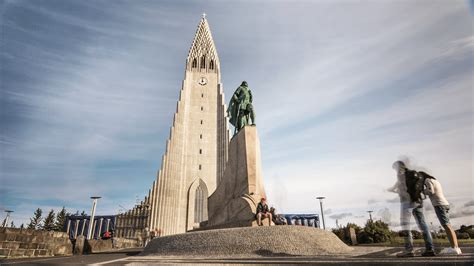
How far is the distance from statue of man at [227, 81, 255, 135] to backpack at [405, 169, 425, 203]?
766cm

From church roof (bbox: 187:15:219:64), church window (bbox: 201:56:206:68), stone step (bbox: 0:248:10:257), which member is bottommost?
stone step (bbox: 0:248:10:257)

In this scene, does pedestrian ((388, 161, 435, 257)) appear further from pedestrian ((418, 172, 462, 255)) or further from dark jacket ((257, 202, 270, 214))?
dark jacket ((257, 202, 270, 214))

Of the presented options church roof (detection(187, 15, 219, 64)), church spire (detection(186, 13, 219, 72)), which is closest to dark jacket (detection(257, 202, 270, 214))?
church spire (detection(186, 13, 219, 72))

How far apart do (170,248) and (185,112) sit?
28.8 metres

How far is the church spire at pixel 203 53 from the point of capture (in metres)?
39.7

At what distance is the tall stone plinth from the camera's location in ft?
28.9

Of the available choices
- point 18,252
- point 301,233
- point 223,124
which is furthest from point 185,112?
point 301,233

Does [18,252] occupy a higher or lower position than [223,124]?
lower

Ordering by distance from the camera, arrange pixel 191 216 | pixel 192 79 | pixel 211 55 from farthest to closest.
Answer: pixel 211 55
pixel 192 79
pixel 191 216

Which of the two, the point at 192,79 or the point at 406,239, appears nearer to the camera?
the point at 406,239

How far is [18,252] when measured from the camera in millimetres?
7082

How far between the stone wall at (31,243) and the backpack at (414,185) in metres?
9.43

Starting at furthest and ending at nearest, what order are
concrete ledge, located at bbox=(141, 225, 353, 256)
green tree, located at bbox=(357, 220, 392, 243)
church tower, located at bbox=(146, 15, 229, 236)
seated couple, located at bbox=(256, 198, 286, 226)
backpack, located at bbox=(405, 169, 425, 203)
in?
church tower, located at bbox=(146, 15, 229, 236)
green tree, located at bbox=(357, 220, 392, 243)
seated couple, located at bbox=(256, 198, 286, 226)
concrete ledge, located at bbox=(141, 225, 353, 256)
backpack, located at bbox=(405, 169, 425, 203)

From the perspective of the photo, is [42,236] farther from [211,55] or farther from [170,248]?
[211,55]
